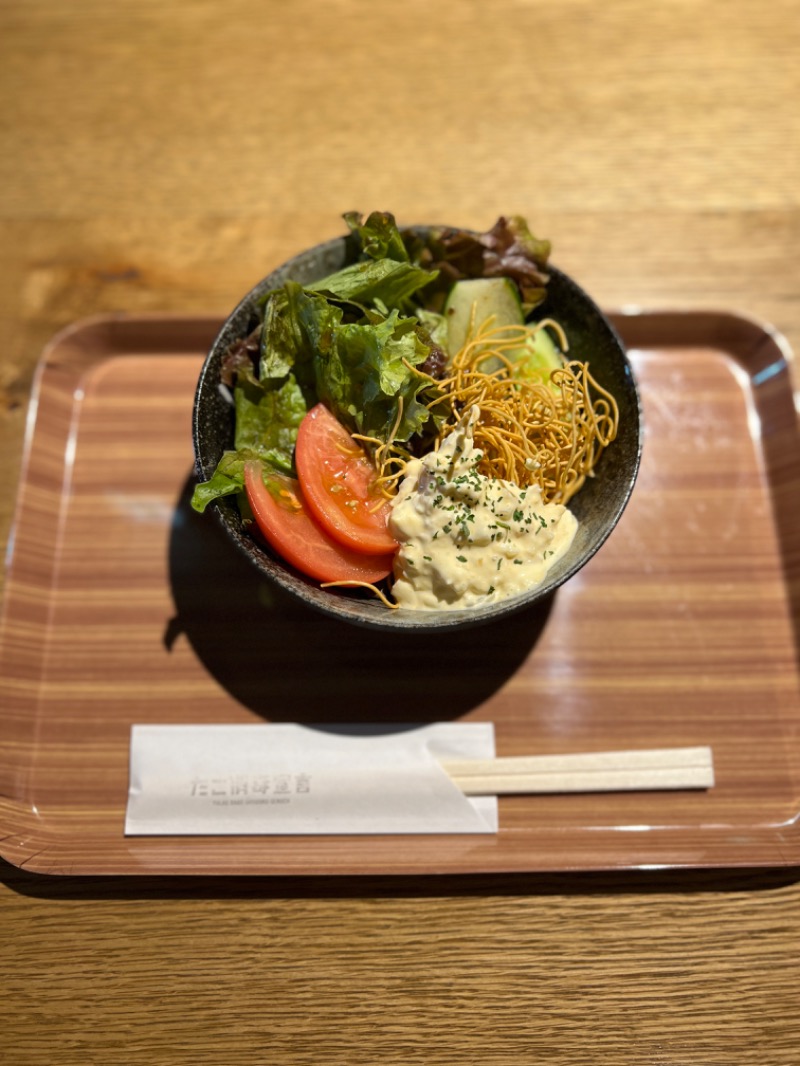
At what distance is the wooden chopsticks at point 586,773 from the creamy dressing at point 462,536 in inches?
16.3

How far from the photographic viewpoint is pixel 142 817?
1.75m

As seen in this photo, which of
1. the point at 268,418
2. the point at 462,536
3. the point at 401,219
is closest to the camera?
the point at 462,536

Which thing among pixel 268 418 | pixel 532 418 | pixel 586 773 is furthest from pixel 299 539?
pixel 586 773

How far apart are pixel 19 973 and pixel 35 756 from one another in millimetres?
456

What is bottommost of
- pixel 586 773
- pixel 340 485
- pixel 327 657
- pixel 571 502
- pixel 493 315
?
pixel 586 773

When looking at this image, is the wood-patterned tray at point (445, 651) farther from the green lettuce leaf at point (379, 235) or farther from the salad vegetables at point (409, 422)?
the green lettuce leaf at point (379, 235)

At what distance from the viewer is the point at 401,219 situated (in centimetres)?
252

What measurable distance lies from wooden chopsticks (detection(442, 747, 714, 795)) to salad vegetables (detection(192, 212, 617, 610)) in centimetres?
42

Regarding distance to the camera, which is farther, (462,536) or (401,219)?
(401,219)

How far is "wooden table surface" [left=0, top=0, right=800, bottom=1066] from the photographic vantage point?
161 centimetres

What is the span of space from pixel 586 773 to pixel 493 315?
112 cm

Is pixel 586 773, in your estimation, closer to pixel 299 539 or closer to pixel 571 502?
pixel 571 502

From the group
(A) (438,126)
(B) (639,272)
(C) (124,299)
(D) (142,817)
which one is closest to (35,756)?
(D) (142,817)

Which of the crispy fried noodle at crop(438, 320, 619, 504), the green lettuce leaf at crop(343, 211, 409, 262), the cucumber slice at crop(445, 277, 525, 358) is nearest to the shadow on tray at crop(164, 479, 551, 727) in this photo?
the crispy fried noodle at crop(438, 320, 619, 504)
